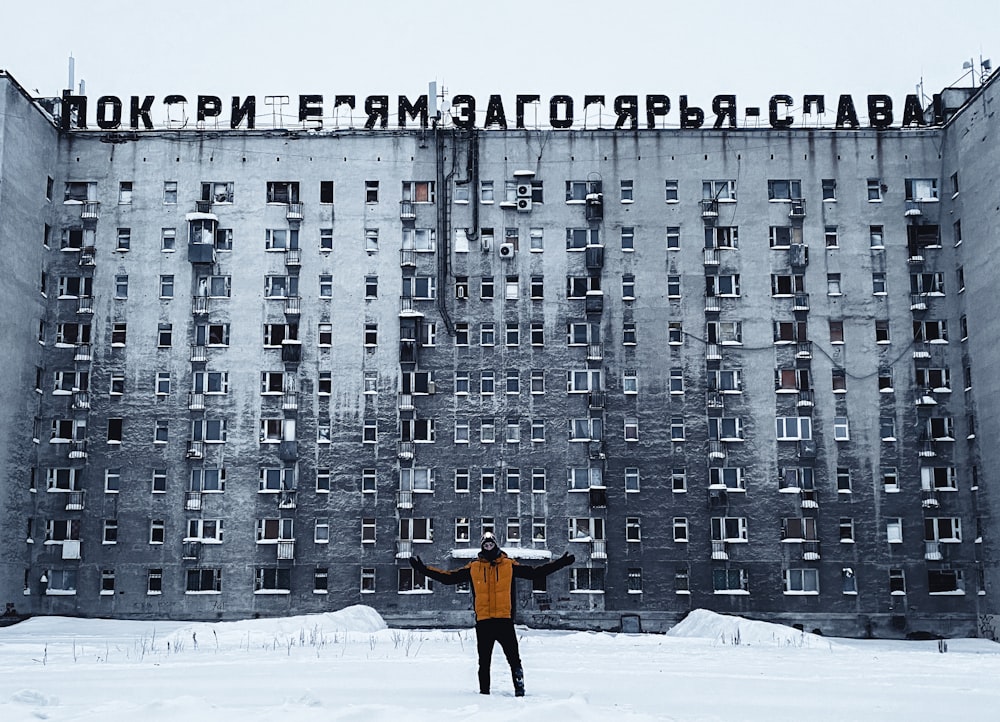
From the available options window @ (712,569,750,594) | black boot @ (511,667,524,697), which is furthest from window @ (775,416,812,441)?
black boot @ (511,667,524,697)

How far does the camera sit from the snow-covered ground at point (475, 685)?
15.0m

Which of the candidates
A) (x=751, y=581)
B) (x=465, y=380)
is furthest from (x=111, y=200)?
(x=751, y=581)

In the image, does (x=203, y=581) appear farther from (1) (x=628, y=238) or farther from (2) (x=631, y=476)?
(1) (x=628, y=238)

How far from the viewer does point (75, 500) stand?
61.6 meters

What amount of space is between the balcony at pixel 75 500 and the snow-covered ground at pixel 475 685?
94.8ft

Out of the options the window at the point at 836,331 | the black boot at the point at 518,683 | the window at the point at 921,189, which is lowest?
the black boot at the point at 518,683

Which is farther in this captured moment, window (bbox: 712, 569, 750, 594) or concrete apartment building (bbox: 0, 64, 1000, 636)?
window (bbox: 712, 569, 750, 594)

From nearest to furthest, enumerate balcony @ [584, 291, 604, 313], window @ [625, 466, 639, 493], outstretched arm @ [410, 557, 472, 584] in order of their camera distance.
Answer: outstretched arm @ [410, 557, 472, 584], window @ [625, 466, 639, 493], balcony @ [584, 291, 604, 313]

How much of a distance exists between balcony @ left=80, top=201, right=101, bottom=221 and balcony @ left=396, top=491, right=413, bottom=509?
74.2 feet

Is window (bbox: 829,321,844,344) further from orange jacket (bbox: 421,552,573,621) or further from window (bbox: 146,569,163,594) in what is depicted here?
orange jacket (bbox: 421,552,573,621)

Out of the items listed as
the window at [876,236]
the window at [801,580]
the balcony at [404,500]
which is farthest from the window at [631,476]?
the window at [876,236]

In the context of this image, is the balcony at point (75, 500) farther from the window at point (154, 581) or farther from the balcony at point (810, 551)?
the balcony at point (810, 551)

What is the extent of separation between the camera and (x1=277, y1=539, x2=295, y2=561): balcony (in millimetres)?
61062

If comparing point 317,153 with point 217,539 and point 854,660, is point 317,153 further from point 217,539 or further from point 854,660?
point 854,660
